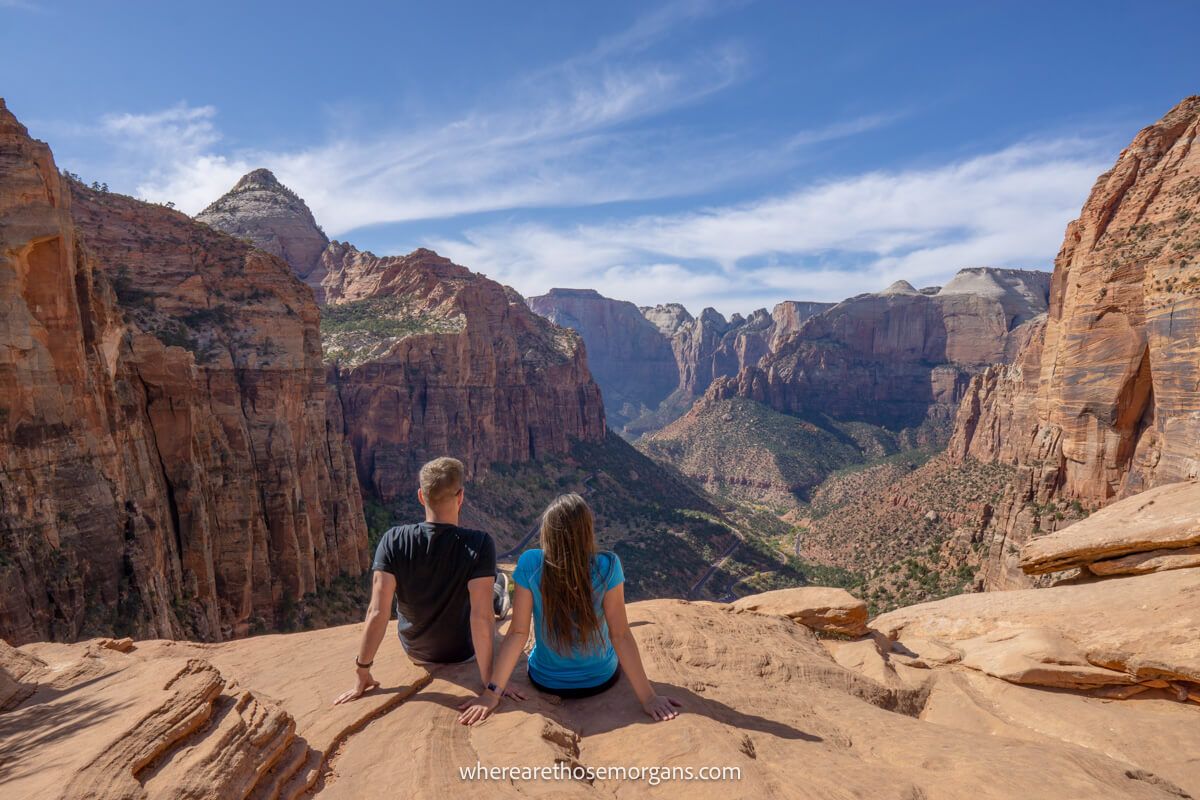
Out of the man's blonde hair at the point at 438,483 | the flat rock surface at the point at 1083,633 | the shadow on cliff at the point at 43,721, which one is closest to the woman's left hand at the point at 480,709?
the man's blonde hair at the point at 438,483

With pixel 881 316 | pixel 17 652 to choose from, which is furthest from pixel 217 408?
pixel 881 316

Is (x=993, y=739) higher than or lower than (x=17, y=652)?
lower

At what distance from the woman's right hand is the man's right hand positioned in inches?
107

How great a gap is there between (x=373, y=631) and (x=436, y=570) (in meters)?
0.78

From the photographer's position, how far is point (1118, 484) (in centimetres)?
2430

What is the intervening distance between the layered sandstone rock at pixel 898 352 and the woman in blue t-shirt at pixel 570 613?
408ft

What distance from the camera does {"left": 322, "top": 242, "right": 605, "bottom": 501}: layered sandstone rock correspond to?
51.9 m

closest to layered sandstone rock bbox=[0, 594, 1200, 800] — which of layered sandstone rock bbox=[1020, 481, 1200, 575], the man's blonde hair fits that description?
the man's blonde hair

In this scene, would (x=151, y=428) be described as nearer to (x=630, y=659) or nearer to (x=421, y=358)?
(x=630, y=659)

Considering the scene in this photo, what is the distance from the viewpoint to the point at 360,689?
5.63 metres

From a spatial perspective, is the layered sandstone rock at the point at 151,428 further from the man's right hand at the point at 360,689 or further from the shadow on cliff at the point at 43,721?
the man's right hand at the point at 360,689

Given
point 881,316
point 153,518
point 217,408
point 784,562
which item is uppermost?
point 881,316

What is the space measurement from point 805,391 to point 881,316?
29.4 m

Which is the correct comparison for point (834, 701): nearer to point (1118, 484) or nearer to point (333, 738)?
point (333, 738)
